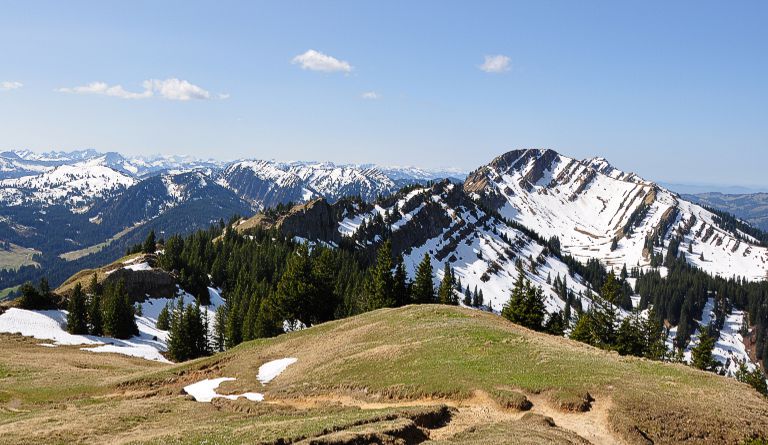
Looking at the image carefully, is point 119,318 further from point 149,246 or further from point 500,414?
point 500,414

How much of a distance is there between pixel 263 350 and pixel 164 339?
50668 millimetres

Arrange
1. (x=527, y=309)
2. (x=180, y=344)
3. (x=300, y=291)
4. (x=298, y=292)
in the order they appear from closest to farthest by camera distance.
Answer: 1. (x=527, y=309)
2. (x=300, y=291)
3. (x=298, y=292)
4. (x=180, y=344)

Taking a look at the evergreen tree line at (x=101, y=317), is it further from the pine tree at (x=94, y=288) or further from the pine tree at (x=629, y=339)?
the pine tree at (x=629, y=339)

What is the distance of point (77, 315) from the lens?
85.3m

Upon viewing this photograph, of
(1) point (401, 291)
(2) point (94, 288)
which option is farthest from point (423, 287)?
(2) point (94, 288)

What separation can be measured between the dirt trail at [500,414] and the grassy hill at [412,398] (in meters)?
0.10

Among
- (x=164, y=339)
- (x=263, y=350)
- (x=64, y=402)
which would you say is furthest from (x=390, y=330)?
(x=164, y=339)

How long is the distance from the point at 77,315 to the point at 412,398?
7936 centimetres

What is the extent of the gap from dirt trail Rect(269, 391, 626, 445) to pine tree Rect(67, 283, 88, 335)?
7240 cm

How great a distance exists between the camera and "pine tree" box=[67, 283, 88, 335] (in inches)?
3346

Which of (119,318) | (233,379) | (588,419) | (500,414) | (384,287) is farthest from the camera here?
(119,318)

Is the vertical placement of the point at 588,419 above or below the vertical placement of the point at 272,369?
above

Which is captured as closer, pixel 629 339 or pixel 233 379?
pixel 233 379

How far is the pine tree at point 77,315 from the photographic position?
85.0 metres
